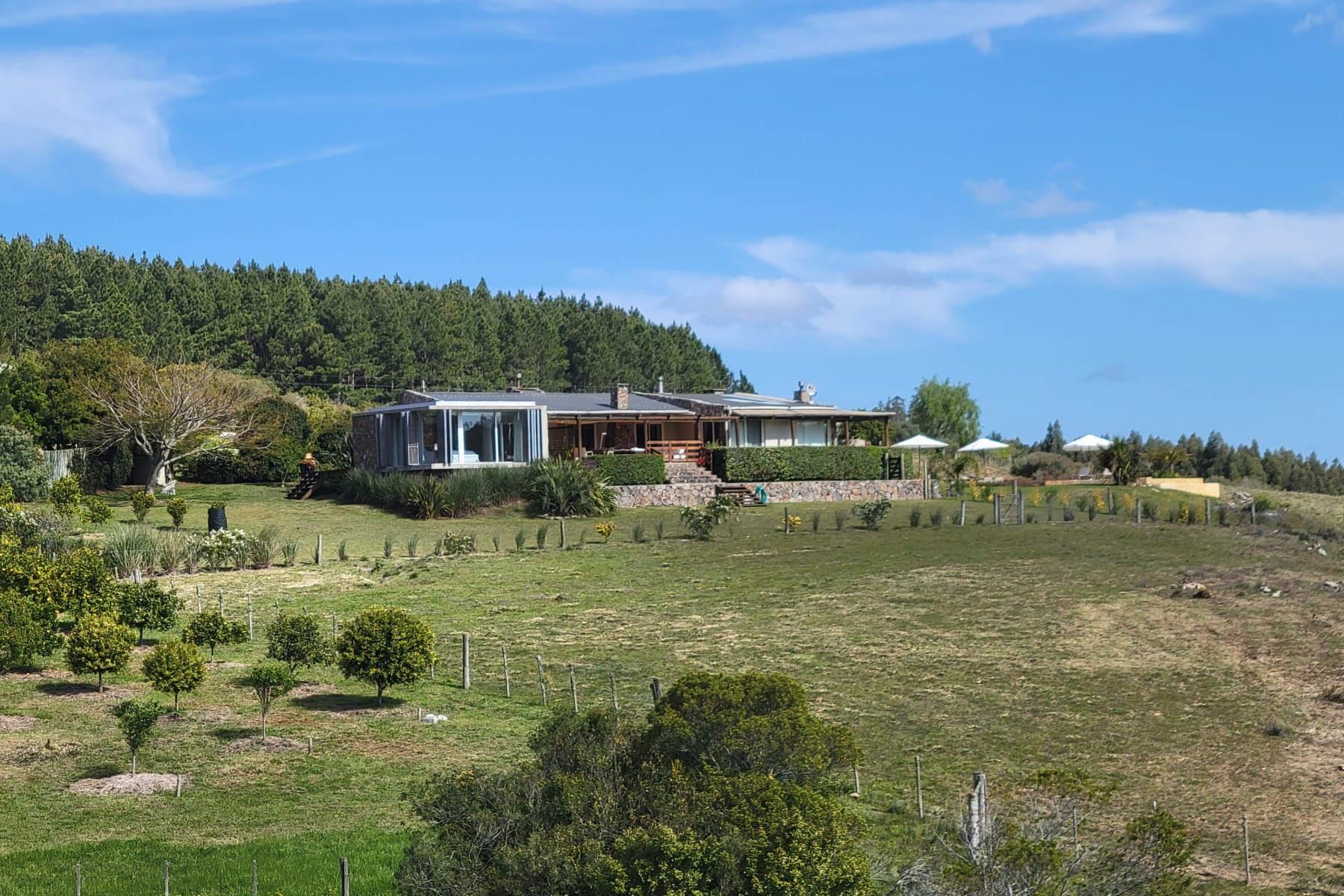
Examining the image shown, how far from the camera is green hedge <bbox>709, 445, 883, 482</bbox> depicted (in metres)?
49.6

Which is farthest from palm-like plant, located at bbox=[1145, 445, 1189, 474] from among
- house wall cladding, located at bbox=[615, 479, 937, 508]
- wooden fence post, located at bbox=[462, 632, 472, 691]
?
wooden fence post, located at bbox=[462, 632, 472, 691]

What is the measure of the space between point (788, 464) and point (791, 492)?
4.50 ft

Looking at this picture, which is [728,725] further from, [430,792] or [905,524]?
[905,524]

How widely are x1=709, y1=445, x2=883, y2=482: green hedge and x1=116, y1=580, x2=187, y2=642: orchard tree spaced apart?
2815 centimetres

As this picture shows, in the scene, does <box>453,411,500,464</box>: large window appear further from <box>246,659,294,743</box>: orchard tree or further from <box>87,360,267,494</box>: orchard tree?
<box>246,659,294,743</box>: orchard tree

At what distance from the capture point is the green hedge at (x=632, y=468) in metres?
46.1

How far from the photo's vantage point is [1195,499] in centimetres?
4953

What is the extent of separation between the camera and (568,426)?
175 feet

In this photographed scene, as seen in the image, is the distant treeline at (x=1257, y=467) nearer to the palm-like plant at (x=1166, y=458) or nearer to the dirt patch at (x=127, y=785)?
the palm-like plant at (x=1166, y=458)

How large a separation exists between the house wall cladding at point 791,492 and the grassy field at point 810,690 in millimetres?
11293

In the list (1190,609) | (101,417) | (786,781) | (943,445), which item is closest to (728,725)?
(786,781)

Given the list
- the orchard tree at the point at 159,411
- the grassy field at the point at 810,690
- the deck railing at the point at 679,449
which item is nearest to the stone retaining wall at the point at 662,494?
the deck railing at the point at 679,449

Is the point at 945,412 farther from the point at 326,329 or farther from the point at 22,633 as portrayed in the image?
the point at 22,633

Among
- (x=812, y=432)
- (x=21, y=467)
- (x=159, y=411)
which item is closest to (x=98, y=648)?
(x=21, y=467)
